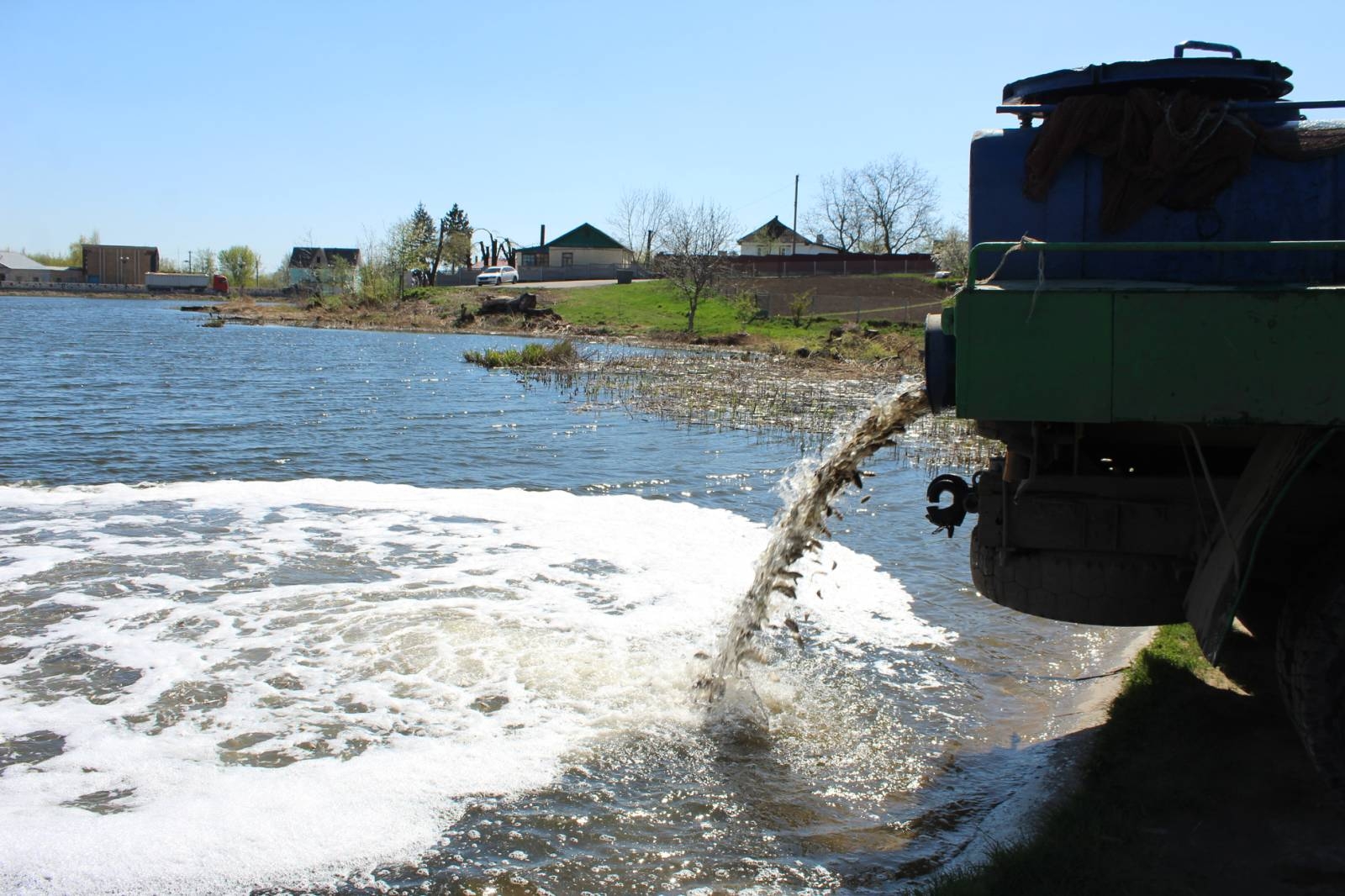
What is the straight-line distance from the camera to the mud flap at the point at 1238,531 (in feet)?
13.4

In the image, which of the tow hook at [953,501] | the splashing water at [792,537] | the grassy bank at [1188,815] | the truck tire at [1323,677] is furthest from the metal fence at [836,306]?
the truck tire at [1323,677]

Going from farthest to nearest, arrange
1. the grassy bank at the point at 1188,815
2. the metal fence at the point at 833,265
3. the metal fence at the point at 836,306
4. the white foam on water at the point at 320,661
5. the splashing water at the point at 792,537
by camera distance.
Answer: the metal fence at the point at 833,265 < the metal fence at the point at 836,306 < the splashing water at the point at 792,537 < the white foam on water at the point at 320,661 < the grassy bank at the point at 1188,815

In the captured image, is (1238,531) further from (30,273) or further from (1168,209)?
(30,273)

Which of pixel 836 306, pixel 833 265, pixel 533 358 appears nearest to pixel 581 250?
pixel 833 265

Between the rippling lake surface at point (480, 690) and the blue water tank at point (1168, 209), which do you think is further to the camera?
the rippling lake surface at point (480, 690)

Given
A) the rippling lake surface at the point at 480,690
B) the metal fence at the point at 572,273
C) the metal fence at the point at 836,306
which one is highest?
the metal fence at the point at 572,273

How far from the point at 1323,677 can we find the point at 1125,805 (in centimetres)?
122

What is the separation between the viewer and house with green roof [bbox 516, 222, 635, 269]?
11638cm

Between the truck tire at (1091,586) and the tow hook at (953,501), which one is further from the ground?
the tow hook at (953,501)

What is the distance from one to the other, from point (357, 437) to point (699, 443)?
612 cm

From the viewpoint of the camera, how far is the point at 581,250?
386 ft

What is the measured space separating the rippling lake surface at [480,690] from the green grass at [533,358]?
2149 cm

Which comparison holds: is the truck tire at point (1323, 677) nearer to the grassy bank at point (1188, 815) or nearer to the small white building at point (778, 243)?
the grassy bank at point (1188, 815)

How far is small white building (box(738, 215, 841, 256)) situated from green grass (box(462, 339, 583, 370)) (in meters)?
73.1
